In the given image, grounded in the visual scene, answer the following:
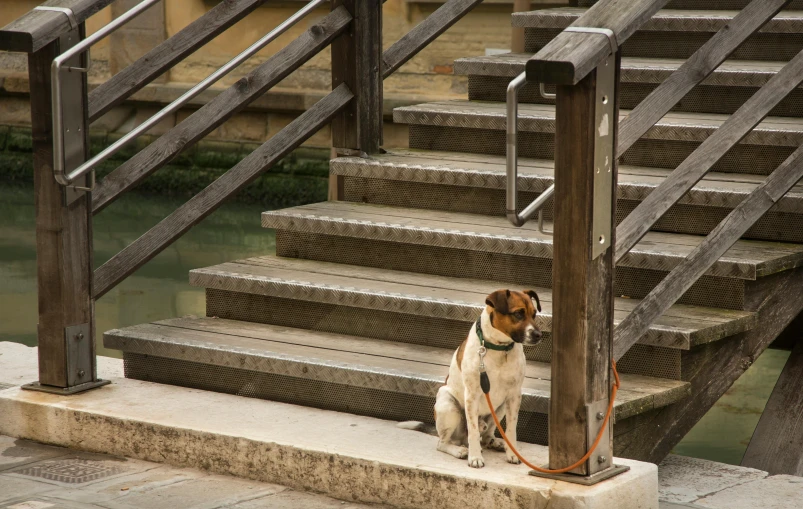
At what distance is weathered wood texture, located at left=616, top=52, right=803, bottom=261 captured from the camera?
144 inches

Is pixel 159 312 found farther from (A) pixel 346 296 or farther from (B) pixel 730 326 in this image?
(B) pixel 730 326

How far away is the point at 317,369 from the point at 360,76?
1.52 metres

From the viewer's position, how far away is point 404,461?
353 cm

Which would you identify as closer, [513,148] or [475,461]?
[513,148]

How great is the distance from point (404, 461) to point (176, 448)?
0.79m

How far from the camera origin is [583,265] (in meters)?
3.25

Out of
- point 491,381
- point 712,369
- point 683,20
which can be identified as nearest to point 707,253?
point 712,369

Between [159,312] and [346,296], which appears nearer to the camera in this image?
[346,296]

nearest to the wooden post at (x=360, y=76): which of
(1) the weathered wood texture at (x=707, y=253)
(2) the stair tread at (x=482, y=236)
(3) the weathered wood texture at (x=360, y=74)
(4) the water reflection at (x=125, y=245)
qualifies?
(3) the weathered wood texture at (x=360, y=74)

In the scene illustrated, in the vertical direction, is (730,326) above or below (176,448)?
above

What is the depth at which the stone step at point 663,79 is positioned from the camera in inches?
196

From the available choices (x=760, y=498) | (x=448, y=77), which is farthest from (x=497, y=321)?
(x=448, y=77)

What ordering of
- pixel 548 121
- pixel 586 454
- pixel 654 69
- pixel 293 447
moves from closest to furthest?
pixel 586 454, pixel 293 447, pixel 548 121, pixel 654 69

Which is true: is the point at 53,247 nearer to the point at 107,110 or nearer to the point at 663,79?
the point at 107,110
